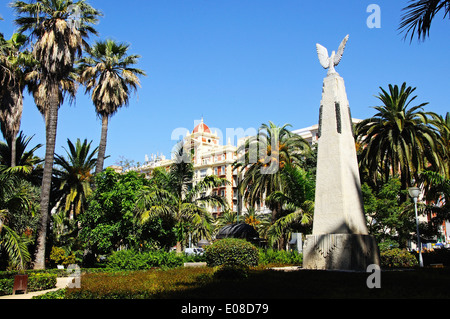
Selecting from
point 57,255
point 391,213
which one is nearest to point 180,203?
point 57,255

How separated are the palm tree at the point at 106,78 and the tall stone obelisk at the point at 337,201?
63.4ft

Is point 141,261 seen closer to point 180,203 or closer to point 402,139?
point 180,203

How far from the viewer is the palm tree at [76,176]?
33094mm

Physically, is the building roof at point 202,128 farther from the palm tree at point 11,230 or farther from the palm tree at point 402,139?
the palm tree at point 11,230

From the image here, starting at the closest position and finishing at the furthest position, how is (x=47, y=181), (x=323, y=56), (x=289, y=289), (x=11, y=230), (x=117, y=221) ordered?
1. (x=289, y=289)
2. (x=323, y=56)
3. (x=11, y=230)
4. (x=47, y=181)
5. (x=117, y=221)

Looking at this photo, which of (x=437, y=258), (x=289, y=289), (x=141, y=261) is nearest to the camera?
(x=289, y=289)

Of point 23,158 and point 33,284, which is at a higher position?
point 23,158

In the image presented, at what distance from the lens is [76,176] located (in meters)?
33.6

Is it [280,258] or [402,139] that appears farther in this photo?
[402,139]

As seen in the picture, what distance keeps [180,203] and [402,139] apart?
14.6m

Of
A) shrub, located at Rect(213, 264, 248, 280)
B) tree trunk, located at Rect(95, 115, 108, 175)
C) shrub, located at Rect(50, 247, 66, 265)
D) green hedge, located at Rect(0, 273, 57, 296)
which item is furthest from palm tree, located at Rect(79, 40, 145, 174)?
shrub, located at Rect(213, 264, 248, 280)
